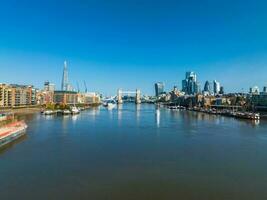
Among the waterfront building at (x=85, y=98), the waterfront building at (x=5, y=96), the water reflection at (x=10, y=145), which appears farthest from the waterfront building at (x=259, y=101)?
the waterfront building at (x=85, y=98)

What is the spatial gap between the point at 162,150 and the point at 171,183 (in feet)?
18.2

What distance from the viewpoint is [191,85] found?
177 m

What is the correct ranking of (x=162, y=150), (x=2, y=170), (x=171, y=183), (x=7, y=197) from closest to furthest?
(x=7, y=197) → (x=171, y=183) → (x=2, y=170) → (x=162, y=150)

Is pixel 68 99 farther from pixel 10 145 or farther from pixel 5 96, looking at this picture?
pixel 10 145

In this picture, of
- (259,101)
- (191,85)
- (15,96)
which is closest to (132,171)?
(259,101)

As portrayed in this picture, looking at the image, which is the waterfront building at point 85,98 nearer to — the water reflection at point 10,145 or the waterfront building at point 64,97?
the waterfront building at point 64,97

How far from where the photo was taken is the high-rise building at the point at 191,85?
17488cm

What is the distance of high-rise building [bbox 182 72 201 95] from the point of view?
574 feet

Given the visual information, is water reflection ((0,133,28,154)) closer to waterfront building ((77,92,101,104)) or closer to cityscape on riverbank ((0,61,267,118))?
cityscape on riverbank ((0,61,267,118))

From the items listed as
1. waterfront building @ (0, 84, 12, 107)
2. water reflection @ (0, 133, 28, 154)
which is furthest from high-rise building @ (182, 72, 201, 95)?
water reflection @ (0, 133, 28, 154)

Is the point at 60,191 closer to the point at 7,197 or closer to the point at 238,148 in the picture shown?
the point at 7,197

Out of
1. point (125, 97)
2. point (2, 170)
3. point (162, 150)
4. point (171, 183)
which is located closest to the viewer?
point (171, 183)

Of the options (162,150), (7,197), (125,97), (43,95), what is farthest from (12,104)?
(125,97)

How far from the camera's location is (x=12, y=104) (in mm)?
60594
